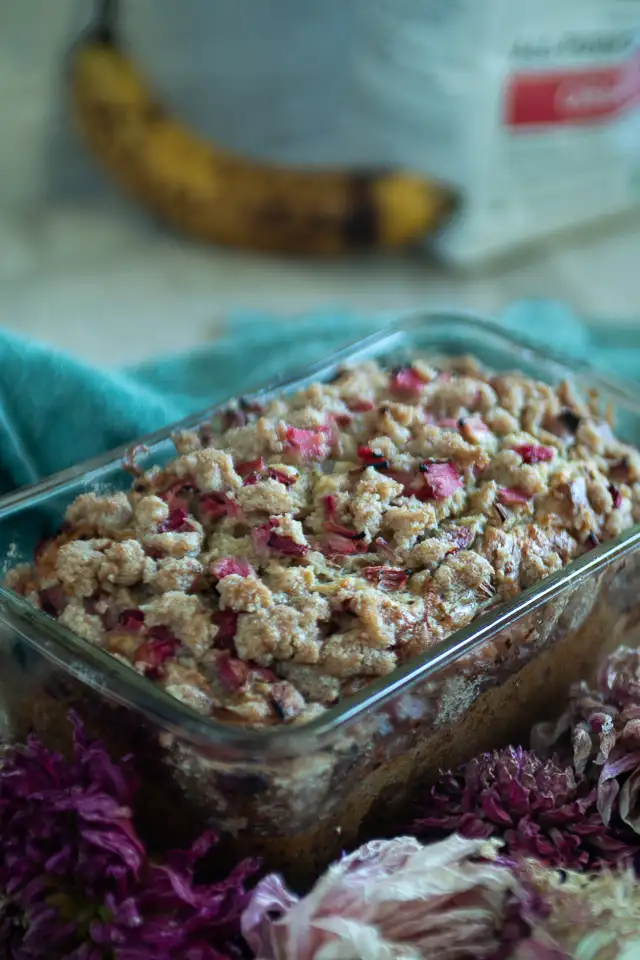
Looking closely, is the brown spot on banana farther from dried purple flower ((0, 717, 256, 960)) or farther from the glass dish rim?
dried purple flower ((0, 717, 256, 960))

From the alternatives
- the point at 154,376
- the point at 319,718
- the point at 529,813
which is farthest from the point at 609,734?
the point at 154,376

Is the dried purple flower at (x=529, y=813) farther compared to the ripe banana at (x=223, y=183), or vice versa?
the ripe banana at (x=223, y=183)

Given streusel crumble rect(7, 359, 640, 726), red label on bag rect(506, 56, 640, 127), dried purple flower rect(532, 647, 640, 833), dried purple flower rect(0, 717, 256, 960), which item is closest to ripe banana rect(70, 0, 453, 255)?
red label on bag rect(506, 56, 640, 127)

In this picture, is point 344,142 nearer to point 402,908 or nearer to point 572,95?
point 572,95

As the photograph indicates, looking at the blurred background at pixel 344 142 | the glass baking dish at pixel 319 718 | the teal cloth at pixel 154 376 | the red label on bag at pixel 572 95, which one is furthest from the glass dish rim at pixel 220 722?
the red label on bag at pixel 572 95

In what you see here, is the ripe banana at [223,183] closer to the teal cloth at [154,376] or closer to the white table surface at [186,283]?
the white table surface at [186,283]

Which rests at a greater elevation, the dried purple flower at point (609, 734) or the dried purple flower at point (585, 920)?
the dried purple flower at point (609, 734)
